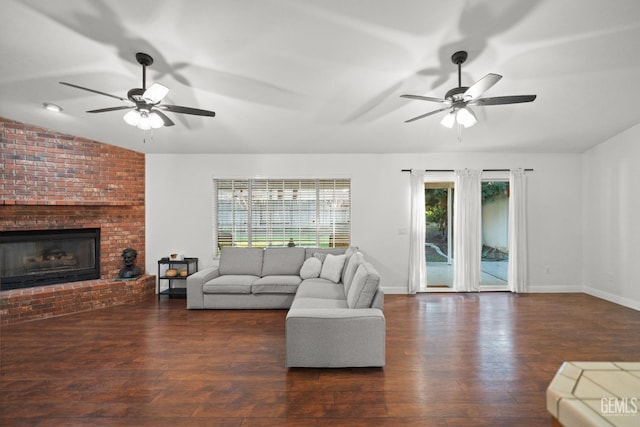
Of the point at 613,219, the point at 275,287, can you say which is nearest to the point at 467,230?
→ the point at 613,219

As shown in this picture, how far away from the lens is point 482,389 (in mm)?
2607

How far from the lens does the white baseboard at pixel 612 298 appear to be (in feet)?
15.6

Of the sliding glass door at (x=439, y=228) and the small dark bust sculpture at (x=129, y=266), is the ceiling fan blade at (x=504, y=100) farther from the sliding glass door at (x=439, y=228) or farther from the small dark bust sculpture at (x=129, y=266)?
the small dark bust sculpture at (x=129, y=266)

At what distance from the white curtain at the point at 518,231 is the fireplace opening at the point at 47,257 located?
23.7 feet

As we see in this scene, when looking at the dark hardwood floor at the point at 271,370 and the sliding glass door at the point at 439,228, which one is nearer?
the dark hardwood floor at the point at 271,370

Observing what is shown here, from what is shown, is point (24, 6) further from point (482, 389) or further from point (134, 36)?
point (482, 389)

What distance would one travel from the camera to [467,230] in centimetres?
569

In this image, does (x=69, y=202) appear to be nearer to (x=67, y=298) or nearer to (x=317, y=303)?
(x=67, y=298)

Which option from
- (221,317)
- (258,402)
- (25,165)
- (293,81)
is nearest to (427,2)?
(293,81)

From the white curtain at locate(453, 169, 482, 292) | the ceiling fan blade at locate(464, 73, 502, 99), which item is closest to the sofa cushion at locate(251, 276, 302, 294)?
the white curtain at locate(453, 169, 482, 292)

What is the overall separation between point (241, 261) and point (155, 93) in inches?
126

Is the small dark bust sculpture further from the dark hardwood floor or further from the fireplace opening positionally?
the dark hardwood floor

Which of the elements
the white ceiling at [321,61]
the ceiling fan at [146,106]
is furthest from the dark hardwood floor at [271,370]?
the white ceiling at [321,61]

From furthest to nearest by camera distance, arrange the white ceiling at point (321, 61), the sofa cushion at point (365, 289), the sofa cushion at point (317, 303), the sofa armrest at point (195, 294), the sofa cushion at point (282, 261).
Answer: the sofa cushion at point (282, 261) < the sofa armrest at point (195, 294) < the sofa cushion at point (317, 303) < the sofa cushion at point (365, 289) < the white ceiling at point (321, 61)
